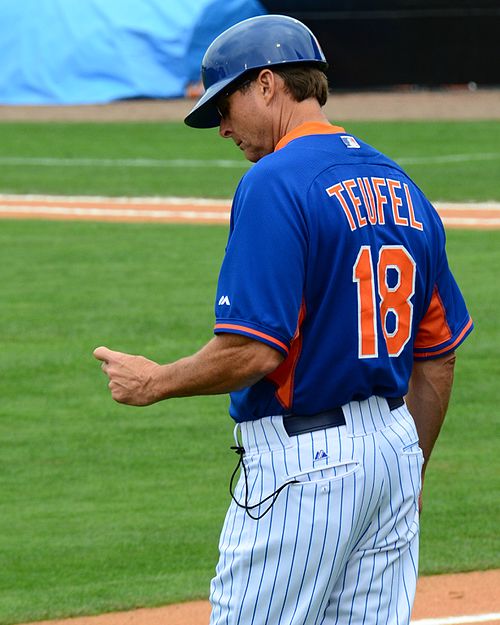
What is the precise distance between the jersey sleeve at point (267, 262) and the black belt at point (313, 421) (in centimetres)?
21

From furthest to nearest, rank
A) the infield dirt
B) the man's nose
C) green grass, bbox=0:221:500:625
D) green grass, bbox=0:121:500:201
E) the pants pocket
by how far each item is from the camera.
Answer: green grass, bbox=0:121:500:201, green grass, bbox=0:221:500:625, the infield dirt, the man's nose, the pants pocket

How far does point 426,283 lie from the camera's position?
371 centimetres

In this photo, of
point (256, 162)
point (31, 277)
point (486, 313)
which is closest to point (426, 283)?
point (256, 162)

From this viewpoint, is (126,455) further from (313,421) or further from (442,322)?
(313,421)

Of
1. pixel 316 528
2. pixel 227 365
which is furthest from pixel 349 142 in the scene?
pixel 316 528

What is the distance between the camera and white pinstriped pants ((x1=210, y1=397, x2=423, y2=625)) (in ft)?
11.3

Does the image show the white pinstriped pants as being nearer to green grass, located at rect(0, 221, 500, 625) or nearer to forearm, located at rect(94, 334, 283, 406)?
forearm, located at rect(94, 334, 283, 406)

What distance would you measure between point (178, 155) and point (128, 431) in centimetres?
1617

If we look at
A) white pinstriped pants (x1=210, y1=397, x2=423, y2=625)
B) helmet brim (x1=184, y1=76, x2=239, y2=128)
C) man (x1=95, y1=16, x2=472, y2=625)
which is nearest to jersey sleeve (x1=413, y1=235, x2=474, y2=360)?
man (x1=95, y1=16, x2=472, y2=625)

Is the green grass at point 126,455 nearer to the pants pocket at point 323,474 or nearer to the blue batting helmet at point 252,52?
the pants pocket at point 323,474

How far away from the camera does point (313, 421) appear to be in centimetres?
348

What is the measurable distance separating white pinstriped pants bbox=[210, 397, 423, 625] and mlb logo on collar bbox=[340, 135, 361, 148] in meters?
0.67

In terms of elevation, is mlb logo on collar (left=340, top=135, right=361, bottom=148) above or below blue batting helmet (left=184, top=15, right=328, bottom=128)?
below

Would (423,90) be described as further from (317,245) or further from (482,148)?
(317,245)
